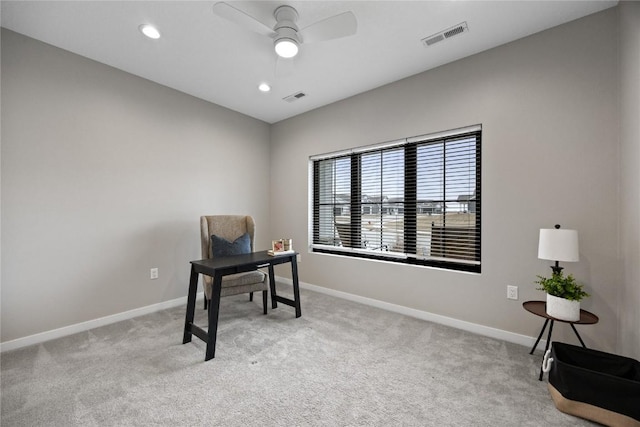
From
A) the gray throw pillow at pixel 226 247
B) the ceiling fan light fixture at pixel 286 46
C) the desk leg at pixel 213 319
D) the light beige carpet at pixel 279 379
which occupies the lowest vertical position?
the light beige carpet at pixel 279 379

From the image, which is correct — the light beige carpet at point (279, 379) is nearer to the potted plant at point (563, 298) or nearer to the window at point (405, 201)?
the potted plant at point (563, 298)

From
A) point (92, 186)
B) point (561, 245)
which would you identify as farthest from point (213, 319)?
point (561, 245)

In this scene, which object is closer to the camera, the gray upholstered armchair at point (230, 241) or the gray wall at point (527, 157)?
the gray wall at point (527, 157)

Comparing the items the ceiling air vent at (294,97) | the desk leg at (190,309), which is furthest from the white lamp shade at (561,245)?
the ceiling air vent at (294,97)

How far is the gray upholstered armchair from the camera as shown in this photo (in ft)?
9.50

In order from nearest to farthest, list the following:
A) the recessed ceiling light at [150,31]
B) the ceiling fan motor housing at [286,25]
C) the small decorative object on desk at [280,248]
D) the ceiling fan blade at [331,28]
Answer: the ceiling fan blade at [331,28], the ceiling fan motor housing at [286,25], the recessed ceiling light at [150,31], the small decorative object on desk at [280,248]

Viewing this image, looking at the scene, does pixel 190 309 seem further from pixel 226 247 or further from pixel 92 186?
pixel 92 186

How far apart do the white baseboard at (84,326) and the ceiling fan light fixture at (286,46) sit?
123 inches

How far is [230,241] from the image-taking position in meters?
3.44

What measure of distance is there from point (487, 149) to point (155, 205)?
12.3 feet

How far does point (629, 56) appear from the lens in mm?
1895

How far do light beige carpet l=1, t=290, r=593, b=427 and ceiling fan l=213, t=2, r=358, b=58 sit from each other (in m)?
2.53

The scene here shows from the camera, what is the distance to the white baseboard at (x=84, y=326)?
236 cm

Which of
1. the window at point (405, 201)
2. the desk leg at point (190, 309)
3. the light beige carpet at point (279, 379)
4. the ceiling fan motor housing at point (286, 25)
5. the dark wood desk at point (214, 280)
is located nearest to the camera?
the light beige carpet at point (279, 379)
